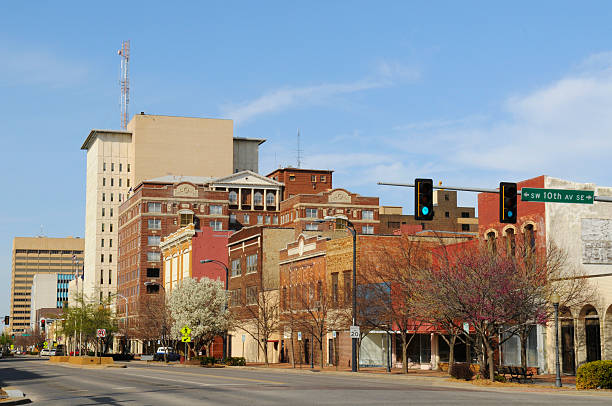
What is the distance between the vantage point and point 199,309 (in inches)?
3652

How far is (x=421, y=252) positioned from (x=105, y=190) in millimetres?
145962

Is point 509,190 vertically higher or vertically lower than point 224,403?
higher

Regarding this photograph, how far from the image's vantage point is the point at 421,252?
61.3 metres

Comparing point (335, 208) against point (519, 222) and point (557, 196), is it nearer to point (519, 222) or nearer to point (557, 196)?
point (519, 222)

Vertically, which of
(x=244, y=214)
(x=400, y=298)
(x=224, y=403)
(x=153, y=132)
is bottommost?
(x=224, y=403)

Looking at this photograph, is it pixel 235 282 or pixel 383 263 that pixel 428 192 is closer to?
pixel 383 263

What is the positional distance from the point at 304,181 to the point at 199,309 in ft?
235

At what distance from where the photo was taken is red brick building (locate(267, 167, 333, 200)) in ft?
528

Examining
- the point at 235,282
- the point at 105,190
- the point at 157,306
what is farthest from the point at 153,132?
the point at 235,282

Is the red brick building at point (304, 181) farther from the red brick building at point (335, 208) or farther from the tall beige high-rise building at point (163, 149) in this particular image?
the tall beige high-rise building at point (163, 149)

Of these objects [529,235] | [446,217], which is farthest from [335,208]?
[529,235]

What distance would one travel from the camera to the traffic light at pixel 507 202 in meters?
26.5

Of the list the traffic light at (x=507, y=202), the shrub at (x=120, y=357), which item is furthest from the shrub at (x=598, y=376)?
the shrub at (x=120, y=357)

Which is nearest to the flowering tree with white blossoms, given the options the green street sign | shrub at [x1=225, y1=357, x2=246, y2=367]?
shrub at [x1=225, y1=357, x2=246, y2=367]
